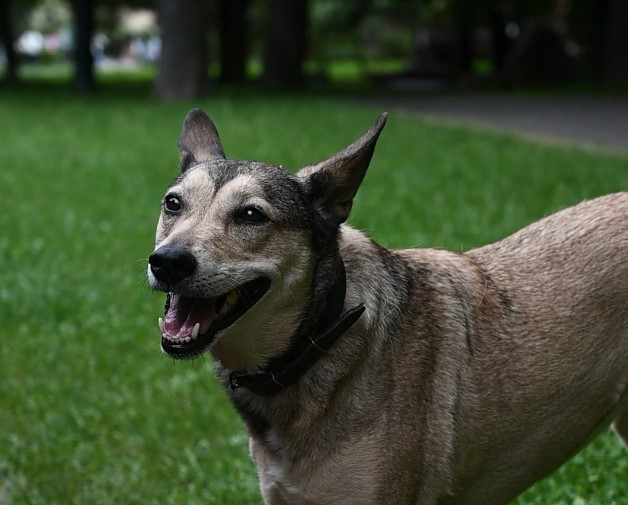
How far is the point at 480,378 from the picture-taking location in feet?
12.8

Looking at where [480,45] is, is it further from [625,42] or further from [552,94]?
[552,94]

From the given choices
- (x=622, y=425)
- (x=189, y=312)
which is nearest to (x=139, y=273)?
(x=189, y=312)

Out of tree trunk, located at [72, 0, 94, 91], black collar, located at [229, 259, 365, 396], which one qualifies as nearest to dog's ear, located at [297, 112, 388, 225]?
black collar, located at [229, 259, 365, 396]

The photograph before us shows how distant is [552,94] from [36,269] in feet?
64.9

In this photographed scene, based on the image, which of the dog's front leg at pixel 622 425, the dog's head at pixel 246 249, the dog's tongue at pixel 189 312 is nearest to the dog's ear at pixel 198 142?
the dog's head at pixel 246 249

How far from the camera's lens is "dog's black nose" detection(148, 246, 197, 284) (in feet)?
11.2

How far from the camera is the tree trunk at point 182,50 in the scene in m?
25.4

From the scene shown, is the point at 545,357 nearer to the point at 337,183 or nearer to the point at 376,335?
the point at 376,335

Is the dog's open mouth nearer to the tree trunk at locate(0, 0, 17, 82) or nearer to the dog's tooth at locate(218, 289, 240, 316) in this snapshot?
the dog's tooth at locate(218, 289, 240, 316)

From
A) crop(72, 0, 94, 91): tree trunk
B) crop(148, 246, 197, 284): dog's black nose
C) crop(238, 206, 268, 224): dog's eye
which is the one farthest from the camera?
crop(72, 0, 94, 91): tree trunk

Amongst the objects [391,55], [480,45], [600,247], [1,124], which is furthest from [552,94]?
[391,55]

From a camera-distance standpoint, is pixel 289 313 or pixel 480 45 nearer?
pixel 289 313

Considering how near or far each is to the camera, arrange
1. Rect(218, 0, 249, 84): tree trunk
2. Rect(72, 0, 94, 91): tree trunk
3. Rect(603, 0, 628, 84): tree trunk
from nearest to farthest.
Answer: Rect(603, 0, 628, 84): tree trunk
Rect(72, 0, 94, 91): tree trunk
Rect(218, 0, 249, 84): tree trunk

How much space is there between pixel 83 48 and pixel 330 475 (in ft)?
101
